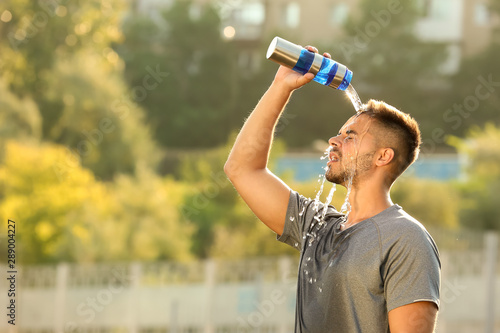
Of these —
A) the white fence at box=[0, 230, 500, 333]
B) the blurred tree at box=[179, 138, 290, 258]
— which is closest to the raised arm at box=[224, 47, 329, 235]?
the white fence at box=[0, 230, 500, 333]

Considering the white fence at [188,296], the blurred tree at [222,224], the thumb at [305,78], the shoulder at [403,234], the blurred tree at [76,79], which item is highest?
the blurred tree at [76,79]

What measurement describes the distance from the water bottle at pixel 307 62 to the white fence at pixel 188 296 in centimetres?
522

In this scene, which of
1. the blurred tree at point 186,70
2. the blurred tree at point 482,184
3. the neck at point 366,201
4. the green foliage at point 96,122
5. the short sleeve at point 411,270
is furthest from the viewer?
the blurred tree at point 186,70

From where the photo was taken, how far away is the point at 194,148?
19.6 meters

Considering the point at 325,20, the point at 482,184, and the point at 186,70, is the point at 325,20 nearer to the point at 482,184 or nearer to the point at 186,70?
the point at 186,70

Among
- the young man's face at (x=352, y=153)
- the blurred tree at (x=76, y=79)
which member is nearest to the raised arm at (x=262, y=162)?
the young man's face at (x=352, y=153)

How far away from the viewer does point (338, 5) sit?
2280 cm

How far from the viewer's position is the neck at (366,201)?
1659 mm

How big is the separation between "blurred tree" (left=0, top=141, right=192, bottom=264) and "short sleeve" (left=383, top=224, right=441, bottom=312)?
6.78 m

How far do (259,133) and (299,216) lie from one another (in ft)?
0.75

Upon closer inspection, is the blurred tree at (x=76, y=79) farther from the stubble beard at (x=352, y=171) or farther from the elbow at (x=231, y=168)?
Answer: the stubble beard at (x=352, y=171)

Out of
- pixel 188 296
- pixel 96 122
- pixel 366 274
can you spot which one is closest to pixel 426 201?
pixel 188 296

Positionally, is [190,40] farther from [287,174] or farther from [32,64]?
[287,174]

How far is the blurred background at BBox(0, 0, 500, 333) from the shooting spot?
739 cm
